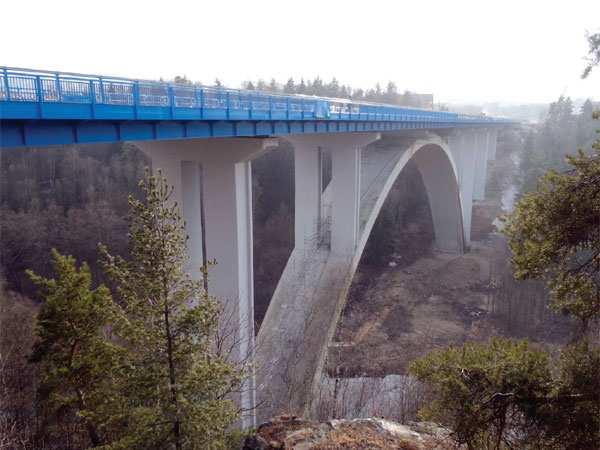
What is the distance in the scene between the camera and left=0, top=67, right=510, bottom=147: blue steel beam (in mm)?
5945

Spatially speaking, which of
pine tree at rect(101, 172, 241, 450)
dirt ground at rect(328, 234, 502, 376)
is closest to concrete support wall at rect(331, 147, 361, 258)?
dirt ground at rect(328, 234, 502, 376)

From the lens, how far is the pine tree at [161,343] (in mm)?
6133

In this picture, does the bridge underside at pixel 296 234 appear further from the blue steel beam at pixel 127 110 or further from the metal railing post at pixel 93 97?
the metal railing post at pixel 93 97

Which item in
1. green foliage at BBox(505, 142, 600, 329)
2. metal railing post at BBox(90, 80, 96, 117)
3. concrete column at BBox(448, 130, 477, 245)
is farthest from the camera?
concrete column at BBox(448, 130, 477, 245)

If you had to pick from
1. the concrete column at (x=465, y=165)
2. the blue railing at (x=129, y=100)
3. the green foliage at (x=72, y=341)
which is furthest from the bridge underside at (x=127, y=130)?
the concrete column at (x=465, y=165)

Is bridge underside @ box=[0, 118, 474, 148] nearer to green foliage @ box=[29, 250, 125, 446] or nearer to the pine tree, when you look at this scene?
the pine tree

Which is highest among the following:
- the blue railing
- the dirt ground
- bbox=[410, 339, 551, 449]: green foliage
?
the blue railing

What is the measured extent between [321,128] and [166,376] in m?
9.65

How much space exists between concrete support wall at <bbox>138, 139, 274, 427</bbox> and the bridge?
1.0 inches

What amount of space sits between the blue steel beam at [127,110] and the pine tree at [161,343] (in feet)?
4.71

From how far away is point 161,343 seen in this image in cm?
636

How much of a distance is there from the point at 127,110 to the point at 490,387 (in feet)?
20.0

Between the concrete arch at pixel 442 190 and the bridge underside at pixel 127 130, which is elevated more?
the bridge underside at pixel 127 130

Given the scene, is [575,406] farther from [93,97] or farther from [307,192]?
[307,192]
